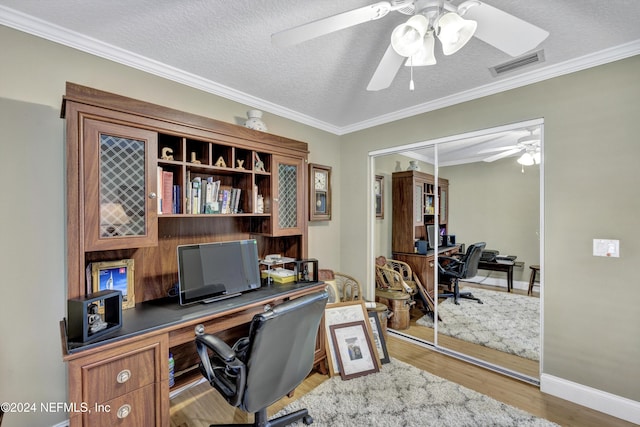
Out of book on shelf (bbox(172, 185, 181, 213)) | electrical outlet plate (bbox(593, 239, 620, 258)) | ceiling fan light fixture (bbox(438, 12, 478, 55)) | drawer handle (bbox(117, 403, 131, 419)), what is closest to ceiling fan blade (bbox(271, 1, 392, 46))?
ceiling fan light fixture (bbox(438, 12, 478, 55))

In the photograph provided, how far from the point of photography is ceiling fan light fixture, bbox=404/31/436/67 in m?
1.39

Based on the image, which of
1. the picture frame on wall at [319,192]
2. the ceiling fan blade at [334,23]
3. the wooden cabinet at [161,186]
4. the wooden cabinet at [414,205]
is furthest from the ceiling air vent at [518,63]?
the picture frame on wall at [319,192]

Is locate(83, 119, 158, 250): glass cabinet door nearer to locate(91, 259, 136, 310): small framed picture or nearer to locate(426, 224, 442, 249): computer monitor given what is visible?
locate(91, 259, 136, 310): small framed picture

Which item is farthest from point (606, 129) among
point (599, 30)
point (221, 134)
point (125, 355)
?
point (125, 355)

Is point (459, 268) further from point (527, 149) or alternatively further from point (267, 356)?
point (267, 356)

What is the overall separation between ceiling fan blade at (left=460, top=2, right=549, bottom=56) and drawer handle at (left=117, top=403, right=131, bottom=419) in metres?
2.50

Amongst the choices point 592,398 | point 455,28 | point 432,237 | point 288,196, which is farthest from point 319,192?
point 592,398

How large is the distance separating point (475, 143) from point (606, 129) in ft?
2.89

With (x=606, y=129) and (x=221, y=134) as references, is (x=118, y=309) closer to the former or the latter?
(x=221, y=134)

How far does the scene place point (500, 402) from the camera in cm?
206

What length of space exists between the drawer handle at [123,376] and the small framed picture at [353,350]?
1586mm

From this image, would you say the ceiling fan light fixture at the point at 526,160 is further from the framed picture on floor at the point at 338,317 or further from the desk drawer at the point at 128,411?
the desk drawer at the point at 128,411

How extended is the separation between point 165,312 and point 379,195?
256cm

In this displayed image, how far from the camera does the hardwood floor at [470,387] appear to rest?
6.23 ft
